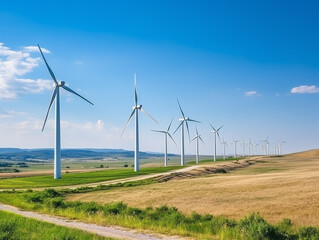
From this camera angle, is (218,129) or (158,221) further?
(218,129)

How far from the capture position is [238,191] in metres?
44.7

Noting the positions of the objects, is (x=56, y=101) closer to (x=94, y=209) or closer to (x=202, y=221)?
(x=94, y=209)

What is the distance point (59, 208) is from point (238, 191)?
73.4 feet

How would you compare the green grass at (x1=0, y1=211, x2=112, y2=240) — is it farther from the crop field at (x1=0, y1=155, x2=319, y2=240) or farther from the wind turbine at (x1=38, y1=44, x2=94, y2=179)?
the wind turbine at (x1=38, y1=44, x2=94, y2=179)

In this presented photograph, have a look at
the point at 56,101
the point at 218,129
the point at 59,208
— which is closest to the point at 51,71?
the point at 56,101

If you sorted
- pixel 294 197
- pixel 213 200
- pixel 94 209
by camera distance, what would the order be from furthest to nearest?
1. pixel 213 200
2. pixel 294 197
3. pixel 94 209

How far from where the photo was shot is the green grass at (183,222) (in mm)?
20969

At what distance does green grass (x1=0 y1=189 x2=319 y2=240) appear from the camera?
20969 mm

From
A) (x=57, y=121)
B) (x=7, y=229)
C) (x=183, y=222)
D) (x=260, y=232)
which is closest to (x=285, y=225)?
(x=260, y=232)

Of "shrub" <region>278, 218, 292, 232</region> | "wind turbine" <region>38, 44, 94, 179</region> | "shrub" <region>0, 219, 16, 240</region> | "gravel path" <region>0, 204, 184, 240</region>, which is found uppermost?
"wind turbine" <region>38, 44, 94, 179</region>

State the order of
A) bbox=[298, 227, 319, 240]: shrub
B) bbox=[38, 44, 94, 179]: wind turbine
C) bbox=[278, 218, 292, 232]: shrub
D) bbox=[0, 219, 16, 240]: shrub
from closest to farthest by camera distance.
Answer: bbox=[0, 219, 16, 240]: shrub < bbox=[298, 227, 319, 240]: shrub < bbox=[278, 218, 292, 232]: shrub < bbox=[38, 44, 94, 179]: wind turbine

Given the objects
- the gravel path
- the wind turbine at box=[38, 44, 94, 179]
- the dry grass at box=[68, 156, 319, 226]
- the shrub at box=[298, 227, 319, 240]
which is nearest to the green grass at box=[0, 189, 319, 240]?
the shrub at box=[298, 227, 319, 240]

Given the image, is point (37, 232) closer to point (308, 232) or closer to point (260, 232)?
point (260, 232)

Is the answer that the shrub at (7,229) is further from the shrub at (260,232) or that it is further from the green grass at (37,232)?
the shrub at (260,232)
